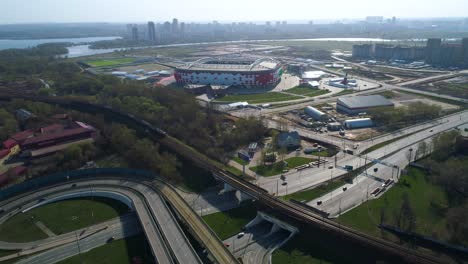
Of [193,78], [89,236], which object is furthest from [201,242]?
[193,78]

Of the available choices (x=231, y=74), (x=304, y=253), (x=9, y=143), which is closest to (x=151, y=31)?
(x=231, y=74)

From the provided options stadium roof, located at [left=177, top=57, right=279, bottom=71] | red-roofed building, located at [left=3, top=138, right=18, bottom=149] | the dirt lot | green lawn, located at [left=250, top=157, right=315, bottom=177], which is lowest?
green lawn, located at [left=250, top=157, right=315, bottom=177]

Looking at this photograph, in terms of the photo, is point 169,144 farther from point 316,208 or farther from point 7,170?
point 316,208

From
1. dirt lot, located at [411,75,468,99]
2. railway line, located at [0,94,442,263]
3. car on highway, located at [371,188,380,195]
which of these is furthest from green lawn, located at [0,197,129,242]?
dirt lot, located at [411,75,468,99]

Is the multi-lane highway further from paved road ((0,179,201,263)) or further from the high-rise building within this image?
the high-rise building

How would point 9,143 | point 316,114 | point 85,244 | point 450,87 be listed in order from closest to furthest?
point 85,244 < point 9,143 < point 316,114 < point 450,87

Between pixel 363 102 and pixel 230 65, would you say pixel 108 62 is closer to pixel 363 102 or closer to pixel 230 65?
pixel 230 65
